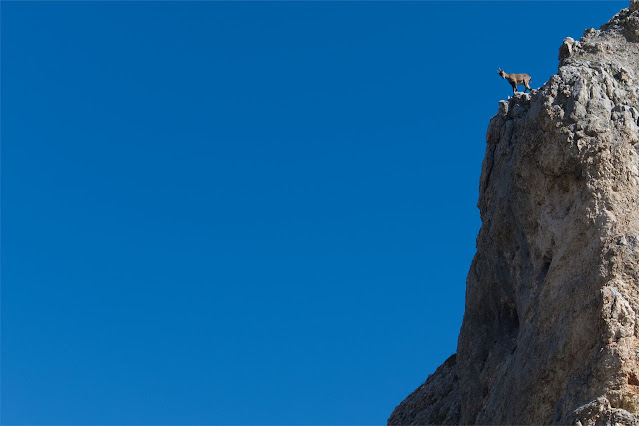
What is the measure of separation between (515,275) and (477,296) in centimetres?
380

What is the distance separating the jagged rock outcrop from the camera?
21625 millimetres

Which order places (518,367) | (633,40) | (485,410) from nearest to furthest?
(518,367) < (485,410) < (633,40)

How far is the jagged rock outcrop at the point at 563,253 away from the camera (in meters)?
21.6

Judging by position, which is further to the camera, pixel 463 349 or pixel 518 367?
pixel 463 349

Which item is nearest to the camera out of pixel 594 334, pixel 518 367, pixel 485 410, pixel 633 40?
pixel 594 334

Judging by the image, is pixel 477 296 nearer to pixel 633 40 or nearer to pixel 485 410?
pixel 485 410

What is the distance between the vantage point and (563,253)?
2452 centimetres

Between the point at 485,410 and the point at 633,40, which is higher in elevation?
the point at 633,40

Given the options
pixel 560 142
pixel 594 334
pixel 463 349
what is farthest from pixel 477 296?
pixel 594 334

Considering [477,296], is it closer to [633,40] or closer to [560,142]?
[560,142]

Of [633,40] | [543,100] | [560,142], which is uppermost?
[633,40]

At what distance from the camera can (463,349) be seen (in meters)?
31.3

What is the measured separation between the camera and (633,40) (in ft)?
100

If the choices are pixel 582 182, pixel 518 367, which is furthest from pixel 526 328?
pixel 582 182
